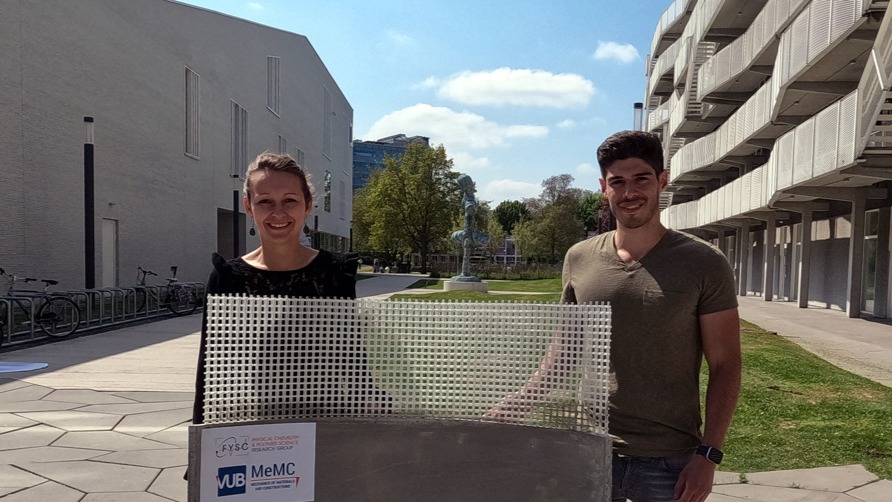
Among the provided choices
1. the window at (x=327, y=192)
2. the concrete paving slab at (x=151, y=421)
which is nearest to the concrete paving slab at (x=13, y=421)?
the concrete paving slab at (x=151, y=421)

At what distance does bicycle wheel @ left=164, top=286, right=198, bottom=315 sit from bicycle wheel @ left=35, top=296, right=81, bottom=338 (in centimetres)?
496

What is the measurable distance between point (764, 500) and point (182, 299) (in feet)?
54.4

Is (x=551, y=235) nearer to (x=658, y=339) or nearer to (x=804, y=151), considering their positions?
(x=804, y=151)

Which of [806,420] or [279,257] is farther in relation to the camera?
[806,420]

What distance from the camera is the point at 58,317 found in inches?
456

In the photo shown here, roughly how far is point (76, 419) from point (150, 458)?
1535 millimetres

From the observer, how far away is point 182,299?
17.7 metres

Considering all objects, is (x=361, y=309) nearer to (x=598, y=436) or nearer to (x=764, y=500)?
(x=598, y=436)

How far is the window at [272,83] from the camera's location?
132 feet

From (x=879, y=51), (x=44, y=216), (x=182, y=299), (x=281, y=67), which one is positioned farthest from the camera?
(x=281, y=67)

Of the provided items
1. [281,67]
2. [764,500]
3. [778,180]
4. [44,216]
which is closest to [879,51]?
[778,180]

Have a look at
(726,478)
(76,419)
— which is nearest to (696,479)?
(726,478)

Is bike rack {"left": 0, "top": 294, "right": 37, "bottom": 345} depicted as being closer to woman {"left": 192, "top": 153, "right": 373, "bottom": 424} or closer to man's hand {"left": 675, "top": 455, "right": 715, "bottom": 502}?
woman {"left": 192, "top": 153, "right": 373, "bottom": 424}

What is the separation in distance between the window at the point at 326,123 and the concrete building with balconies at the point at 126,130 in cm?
1785
